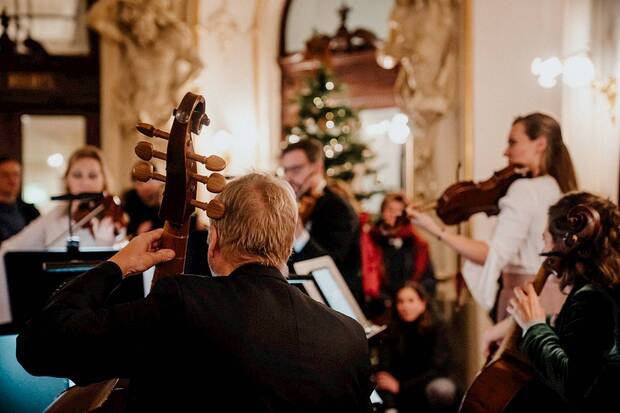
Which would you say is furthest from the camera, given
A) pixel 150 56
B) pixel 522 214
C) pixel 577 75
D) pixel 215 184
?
pixel 150 56

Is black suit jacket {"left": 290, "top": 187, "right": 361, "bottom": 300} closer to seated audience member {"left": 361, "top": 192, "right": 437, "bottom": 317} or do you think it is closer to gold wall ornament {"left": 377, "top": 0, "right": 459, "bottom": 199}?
seated audience member {"left": 361, "top": 192, "right": 437, "bottom": 317}

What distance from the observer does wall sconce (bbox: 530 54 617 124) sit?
19.0ft

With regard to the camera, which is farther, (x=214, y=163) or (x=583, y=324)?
(x=583, y=324)

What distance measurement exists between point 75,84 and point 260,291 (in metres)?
7.41

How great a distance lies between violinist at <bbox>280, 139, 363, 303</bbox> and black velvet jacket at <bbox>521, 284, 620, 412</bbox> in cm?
180

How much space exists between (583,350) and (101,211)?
2447 mm

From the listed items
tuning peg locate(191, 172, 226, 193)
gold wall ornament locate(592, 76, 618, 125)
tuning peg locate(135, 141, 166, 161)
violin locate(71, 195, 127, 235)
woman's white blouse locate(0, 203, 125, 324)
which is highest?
gold wall ornament locate(592, 76, 618, 125)

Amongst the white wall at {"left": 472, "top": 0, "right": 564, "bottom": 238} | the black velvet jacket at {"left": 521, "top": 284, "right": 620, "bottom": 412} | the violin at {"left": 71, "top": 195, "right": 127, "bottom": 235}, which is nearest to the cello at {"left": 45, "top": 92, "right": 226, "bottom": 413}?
the black velvet jacket at {"left": 521, "top": 284, "right": 620, "bottom": 412}

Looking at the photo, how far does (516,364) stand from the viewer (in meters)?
2.79

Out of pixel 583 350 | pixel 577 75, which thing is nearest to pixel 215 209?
pixel 583 350

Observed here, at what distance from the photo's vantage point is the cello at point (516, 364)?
2613 mm

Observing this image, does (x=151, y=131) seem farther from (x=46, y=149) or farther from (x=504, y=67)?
(x=46, y=149)

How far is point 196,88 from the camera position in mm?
8602

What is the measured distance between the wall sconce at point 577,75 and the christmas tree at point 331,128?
288 centimetres
